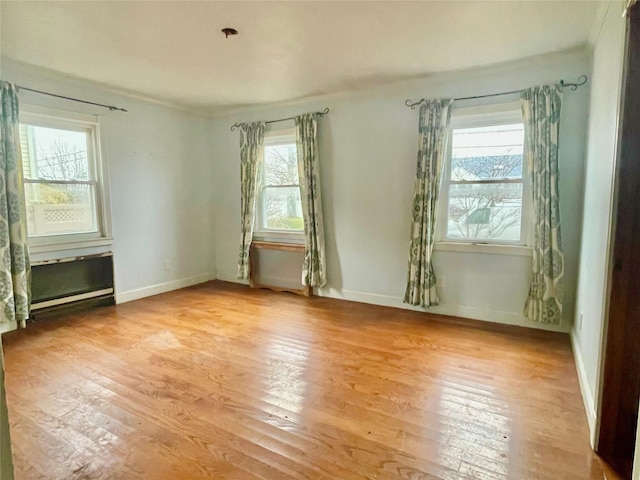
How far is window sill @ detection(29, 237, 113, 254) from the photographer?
11.6 ft

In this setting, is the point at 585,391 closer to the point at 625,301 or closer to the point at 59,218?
the point at 625,301

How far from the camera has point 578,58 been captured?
10.0 feet

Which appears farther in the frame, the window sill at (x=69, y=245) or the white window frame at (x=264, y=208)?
the white window frame at (x=264, y=208)

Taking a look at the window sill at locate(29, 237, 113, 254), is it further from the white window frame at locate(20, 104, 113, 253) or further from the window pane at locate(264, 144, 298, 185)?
the window pane at locate(264, 144, 298, 185)

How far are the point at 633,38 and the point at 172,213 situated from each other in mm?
4631

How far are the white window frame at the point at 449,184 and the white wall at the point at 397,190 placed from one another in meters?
0.09

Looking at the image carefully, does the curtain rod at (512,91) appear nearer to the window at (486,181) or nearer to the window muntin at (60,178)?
the window at (486,181)

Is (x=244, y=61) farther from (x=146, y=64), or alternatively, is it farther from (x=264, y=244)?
(x=264, y=244)

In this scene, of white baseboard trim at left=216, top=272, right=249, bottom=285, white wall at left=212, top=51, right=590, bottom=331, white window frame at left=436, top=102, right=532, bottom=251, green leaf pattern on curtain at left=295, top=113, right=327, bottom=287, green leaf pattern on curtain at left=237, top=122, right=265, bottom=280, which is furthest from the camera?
white baseboard trim at left=216, top=272, right=249, bottom=285

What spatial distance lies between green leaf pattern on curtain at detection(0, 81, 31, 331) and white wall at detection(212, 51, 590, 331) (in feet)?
8.18

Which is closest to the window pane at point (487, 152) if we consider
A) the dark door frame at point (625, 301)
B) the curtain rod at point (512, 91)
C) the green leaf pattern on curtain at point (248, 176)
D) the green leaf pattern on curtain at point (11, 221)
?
the curtain rod at point (512, 91)

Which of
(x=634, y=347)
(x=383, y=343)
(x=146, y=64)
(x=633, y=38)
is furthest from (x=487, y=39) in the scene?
(x=146, y=64)

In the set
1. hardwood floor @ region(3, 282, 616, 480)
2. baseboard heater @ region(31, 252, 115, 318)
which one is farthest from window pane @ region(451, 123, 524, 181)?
baseboard heater @ region(31, 252, 115, 318)

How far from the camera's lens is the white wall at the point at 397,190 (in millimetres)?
3168
